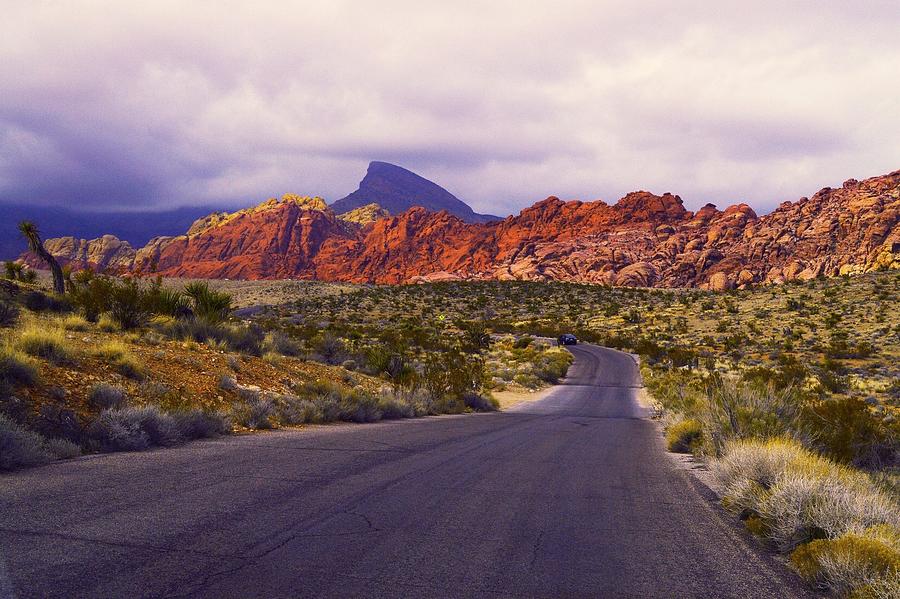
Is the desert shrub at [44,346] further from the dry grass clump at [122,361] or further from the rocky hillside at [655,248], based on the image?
the rocky hillside at [655,248]

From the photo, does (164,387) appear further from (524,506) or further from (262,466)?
(524,506)

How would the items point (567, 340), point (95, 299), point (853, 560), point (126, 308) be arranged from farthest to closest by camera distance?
point (567, 340) → point (95, 299) → point (126, 308) → point (853, 560)

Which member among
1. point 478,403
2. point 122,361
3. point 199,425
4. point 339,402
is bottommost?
point 478,403

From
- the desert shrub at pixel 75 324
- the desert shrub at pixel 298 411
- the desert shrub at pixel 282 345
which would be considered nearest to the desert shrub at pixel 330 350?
the desert shrub at pixel 282 345

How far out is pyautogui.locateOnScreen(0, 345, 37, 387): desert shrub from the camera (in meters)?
9.34

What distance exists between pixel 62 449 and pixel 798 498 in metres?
8.96

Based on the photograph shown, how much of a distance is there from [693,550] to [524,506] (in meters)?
1.90

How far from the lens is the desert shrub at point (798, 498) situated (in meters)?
5.64

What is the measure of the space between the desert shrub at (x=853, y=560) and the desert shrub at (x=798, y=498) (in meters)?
0.41

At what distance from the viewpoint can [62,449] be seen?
7641 millimetres

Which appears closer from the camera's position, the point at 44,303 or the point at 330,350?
the point at 44,303

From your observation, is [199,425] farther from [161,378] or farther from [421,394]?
[421,394]

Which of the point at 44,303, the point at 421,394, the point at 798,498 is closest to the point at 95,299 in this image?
the point at 44,303

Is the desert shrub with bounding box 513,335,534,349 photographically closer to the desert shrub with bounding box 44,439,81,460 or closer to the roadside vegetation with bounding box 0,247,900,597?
the roadside vegetation with bounding box 0,247,900,597
